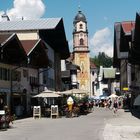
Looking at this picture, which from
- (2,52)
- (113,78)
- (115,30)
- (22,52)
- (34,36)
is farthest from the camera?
(113,78)

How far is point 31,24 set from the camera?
63.6 m

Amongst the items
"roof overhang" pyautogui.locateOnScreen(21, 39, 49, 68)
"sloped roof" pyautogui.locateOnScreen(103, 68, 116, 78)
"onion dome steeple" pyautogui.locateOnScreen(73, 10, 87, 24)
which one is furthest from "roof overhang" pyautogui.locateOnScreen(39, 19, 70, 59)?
"onion dome steeple" pyautogui.locateOnScreen(73, 10, 87, 24)

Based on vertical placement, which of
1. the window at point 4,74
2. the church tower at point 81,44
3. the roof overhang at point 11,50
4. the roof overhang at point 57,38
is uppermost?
A: the church tower at point 81,44

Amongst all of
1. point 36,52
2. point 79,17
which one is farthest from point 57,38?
point 79,17

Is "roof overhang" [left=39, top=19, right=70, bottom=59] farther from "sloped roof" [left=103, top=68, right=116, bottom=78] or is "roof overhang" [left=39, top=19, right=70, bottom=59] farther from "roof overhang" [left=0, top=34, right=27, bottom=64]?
"sloped roof" [left=103, top=68, right=116, bottom=78]

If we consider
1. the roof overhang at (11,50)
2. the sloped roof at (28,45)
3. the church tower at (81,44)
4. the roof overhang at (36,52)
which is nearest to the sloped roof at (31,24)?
the roof overhang at (36,52)

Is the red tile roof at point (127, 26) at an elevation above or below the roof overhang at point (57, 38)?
above

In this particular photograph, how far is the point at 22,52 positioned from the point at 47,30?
56.2 ft

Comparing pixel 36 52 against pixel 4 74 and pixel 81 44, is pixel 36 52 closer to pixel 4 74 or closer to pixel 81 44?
pixel 4 74

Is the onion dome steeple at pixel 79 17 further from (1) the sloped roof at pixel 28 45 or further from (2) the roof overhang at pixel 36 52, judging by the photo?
(1) the sloped roof at pixel 28 45

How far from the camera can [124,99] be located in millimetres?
85312

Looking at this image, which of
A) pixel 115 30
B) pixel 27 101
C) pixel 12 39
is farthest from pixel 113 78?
pixel 12 39

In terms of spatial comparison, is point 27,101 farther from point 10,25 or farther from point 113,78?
point 113,78

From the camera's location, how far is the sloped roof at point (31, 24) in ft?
203
